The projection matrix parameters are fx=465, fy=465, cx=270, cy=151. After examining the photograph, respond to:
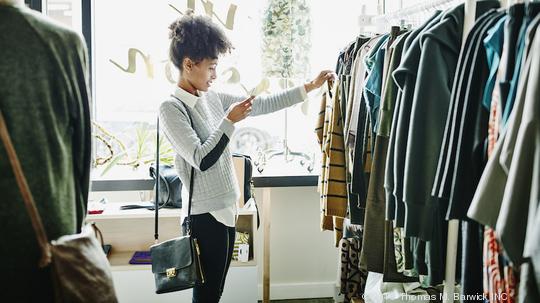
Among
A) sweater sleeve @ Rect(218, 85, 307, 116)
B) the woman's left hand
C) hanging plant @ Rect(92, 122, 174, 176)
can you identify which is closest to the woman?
sweater sleeve @ Rect(218, 85, 307, 116)

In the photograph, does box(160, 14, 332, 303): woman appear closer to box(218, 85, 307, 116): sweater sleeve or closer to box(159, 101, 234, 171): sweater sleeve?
box(159, 101, 234, 171): sweater sleeve

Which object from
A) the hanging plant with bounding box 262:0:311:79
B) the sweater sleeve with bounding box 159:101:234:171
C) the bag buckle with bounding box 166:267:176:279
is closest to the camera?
the sweater sleeve with bounding box 159:101:234:171

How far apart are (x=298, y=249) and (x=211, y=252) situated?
121 cm

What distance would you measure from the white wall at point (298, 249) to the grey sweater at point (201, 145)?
104 cm

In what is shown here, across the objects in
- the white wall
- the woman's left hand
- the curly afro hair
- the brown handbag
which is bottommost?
the white wall

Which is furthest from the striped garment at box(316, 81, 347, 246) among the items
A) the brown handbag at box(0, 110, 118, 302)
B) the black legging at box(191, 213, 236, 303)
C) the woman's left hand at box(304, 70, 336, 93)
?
the brown handbag at box(0, 110, 118, 302)

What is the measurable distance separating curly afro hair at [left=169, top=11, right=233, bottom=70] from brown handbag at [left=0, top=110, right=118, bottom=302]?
0.83 meters

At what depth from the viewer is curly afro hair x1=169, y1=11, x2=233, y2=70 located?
5.44ft

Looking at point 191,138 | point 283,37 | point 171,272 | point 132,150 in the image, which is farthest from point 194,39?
point 132,150

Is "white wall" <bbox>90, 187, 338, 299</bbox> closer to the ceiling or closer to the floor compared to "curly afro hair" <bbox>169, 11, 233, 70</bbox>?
closer to the floor

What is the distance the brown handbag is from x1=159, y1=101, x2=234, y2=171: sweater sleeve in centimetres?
65

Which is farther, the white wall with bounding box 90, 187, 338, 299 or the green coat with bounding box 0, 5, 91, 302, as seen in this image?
the white wall with bounding box 90, 187, 338, 299

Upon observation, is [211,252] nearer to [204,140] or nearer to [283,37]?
[204,140]

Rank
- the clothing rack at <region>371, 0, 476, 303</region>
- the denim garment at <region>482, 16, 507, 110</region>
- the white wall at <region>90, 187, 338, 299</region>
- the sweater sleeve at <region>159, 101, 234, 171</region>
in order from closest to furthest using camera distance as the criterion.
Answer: the denim garment at <region>482, 16, 507, 110</region>
the clothing rack at <region>371, 0, 476, 303</region>
the sweater sleeve at <region>159, 101, 234, 171</region>
the white wall at <region>90, 187, 338, 299</region>
